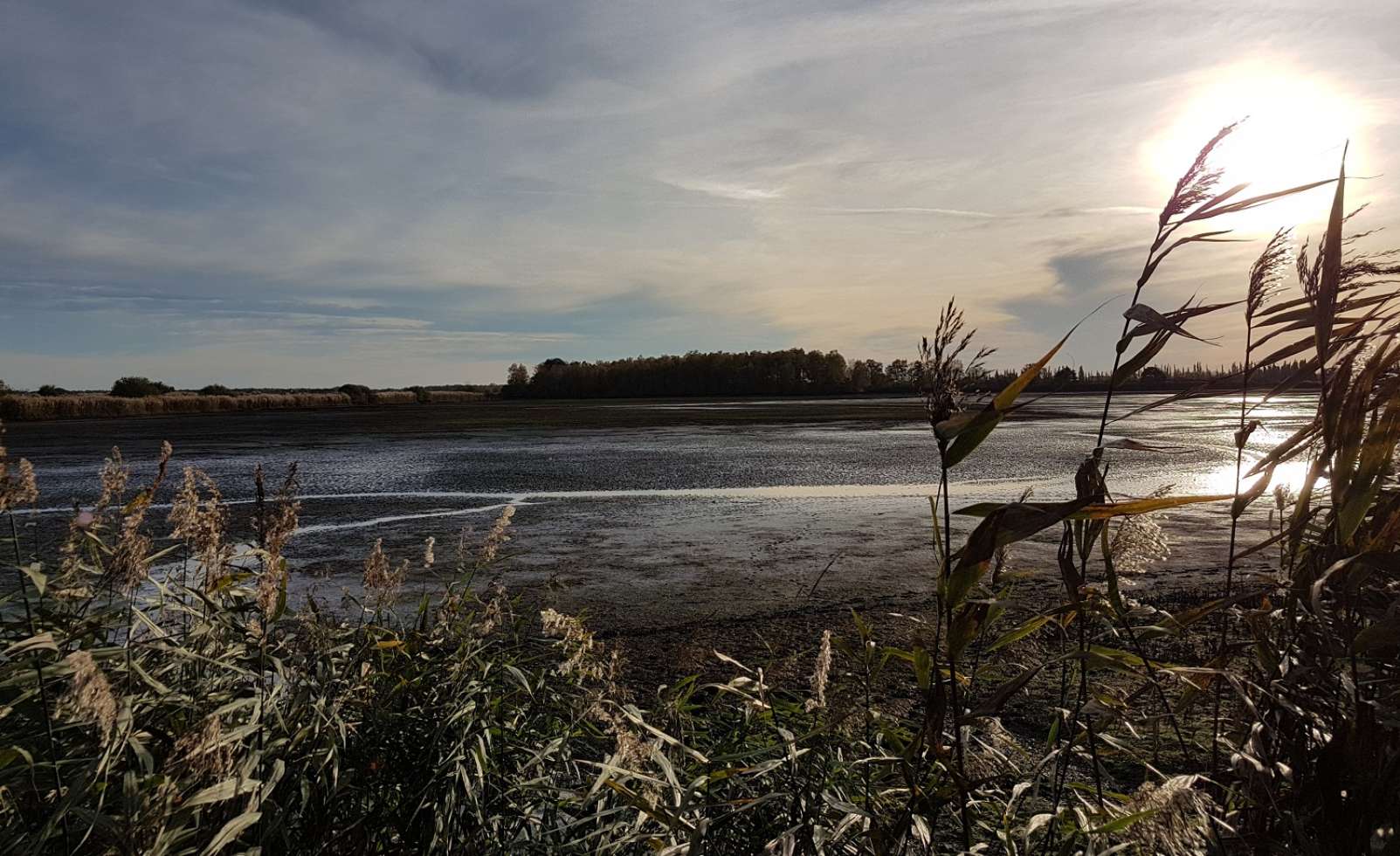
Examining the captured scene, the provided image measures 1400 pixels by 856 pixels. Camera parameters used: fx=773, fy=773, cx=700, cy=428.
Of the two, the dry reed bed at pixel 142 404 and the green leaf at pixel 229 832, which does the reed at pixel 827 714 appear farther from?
the dry reed bed at pixel 142 404

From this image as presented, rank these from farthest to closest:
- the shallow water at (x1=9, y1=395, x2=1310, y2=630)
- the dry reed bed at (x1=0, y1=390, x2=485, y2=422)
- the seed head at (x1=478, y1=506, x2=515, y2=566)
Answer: the dry reed bed at (x1=0, y1=390, x2=485, y2=422)
the shallow water at (x1=9, y1=395, x2=1310, y2=630)
the seed head at (x1=478, y1=506, x2=515, y2=566)

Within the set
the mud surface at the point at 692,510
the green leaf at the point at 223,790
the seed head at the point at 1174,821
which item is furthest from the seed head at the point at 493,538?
the seed head at the point at 1174,821

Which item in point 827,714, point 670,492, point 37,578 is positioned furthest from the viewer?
point 670,492

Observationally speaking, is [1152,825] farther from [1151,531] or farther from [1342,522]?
[1151,531]

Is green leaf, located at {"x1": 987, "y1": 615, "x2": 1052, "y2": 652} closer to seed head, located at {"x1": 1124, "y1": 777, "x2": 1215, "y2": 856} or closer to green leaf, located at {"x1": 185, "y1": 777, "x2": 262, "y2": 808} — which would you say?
seed head, located at {"x1": 1124, "y1": 777, "x2": 1215, "y2": 856}

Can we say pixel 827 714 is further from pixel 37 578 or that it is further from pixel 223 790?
pixel 37 578

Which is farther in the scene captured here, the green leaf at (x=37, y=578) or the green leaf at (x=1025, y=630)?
the green leaf at (x=37, y=578)

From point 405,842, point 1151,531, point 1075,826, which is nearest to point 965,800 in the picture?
point 1075,826

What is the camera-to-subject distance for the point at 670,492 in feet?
35.9

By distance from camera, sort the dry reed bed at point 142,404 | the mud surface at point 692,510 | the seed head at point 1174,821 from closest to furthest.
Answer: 1. the seed head at point 1174,821
2. the mud surface at point 692,510
3. the dry reed bed at point 142,404

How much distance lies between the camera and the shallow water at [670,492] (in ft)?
20.9

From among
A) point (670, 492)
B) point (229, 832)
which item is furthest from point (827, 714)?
point (670, 492)

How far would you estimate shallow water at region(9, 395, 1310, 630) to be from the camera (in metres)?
6.37

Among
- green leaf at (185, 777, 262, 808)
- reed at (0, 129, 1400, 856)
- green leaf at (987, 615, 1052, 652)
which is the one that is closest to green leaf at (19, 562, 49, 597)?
reed at (0, 129, 1400, 856)
